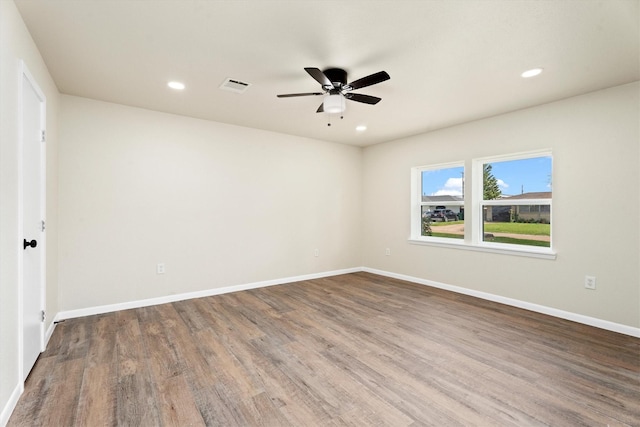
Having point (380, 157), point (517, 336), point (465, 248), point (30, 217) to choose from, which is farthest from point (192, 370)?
point (380, 157)

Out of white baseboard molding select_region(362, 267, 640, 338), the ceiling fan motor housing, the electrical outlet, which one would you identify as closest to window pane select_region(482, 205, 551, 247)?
the electrical outlet

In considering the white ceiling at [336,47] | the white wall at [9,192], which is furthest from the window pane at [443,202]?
the white wall at [9,192]

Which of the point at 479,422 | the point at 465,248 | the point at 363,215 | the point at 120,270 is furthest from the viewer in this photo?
the point at 363,215

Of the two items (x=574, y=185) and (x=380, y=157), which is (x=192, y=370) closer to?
(x=574, y=185)

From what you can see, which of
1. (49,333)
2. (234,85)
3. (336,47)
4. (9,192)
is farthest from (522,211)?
(49,333)

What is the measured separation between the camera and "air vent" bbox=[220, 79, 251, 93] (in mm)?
2990

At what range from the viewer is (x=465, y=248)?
4.38 metres

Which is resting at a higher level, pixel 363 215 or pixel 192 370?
pixel 363 215

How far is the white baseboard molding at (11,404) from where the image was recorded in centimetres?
165

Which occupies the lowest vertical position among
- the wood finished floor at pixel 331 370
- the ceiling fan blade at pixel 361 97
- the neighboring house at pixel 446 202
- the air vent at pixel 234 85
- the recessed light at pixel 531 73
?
the wood finished floor at pixel 331 370

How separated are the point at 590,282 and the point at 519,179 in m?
1.44

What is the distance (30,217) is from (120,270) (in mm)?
1528

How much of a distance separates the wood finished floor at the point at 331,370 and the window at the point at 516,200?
1.02m

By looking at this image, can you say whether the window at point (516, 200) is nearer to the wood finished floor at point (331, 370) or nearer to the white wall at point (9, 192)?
the wood finished floor at point (331, 370)
